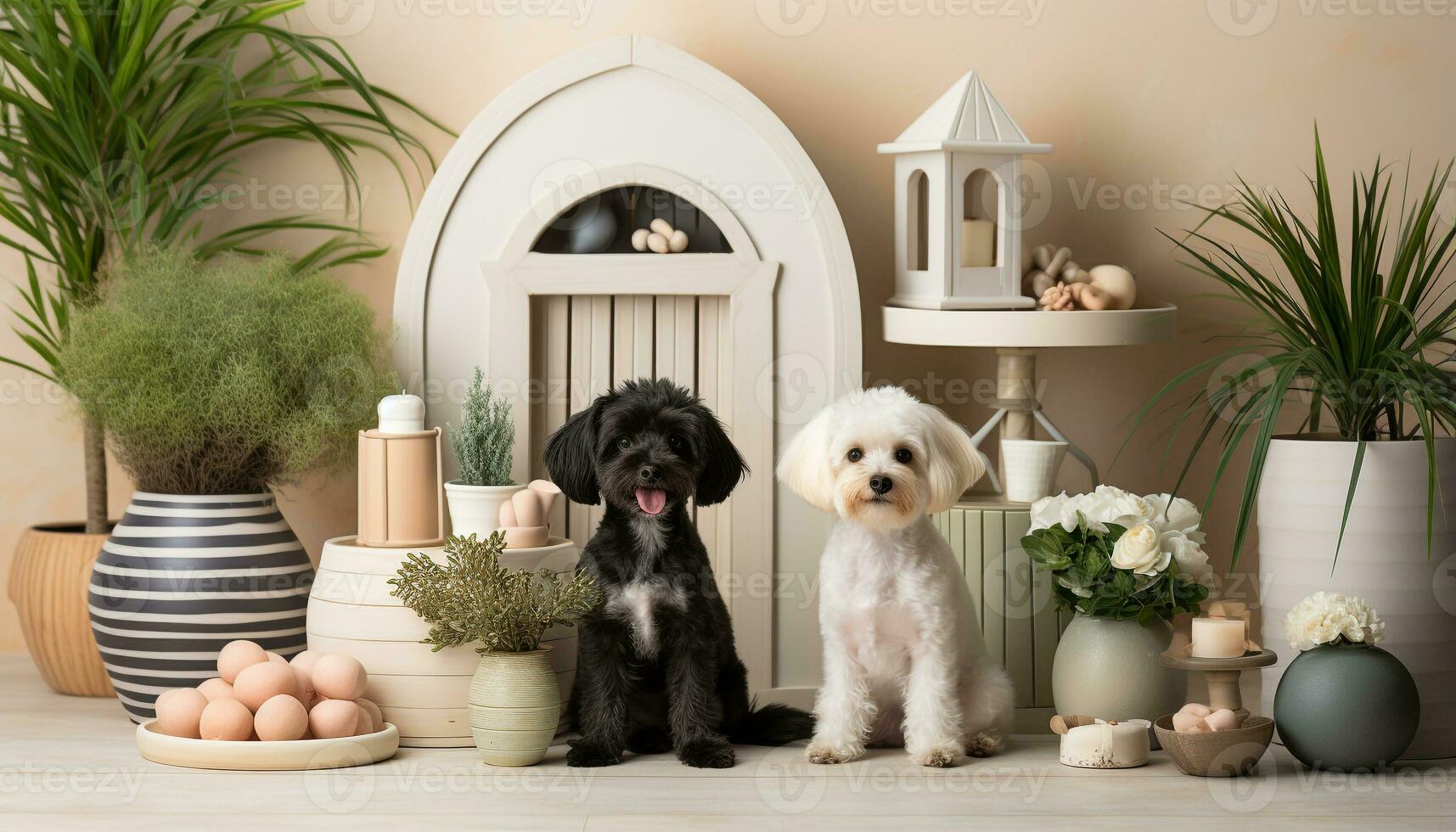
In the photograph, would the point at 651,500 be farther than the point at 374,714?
No

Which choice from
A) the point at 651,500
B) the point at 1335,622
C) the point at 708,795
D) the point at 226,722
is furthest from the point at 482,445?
the point at 1335,622

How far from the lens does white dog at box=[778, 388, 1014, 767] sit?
2508mm

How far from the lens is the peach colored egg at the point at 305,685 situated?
2.61 metres

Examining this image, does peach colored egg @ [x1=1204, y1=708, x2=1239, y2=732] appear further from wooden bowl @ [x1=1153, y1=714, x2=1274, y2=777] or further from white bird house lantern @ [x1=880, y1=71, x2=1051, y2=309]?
white bird house lantern @ [x1=880, y1=71, x2=1051, y2=309]

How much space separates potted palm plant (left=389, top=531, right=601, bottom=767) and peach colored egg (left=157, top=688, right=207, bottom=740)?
45 centimetres

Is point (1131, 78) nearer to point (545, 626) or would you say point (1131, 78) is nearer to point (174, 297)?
point (545, 626)

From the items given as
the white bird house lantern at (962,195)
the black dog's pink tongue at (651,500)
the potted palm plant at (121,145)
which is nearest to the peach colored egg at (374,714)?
the black dog's pink tongue at (651,500)

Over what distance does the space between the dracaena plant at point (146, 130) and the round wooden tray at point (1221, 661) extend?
2.27 metres

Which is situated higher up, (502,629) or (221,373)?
(221,373)

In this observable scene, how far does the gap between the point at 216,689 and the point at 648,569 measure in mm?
908

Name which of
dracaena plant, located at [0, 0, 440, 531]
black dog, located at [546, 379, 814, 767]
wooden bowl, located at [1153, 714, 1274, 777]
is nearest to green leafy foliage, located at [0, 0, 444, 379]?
dracaena plant, located at [0, 0, 440, 531]

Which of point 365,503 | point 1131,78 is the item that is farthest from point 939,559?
point 1131,78

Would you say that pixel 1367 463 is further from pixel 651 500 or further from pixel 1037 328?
pixel 651 500

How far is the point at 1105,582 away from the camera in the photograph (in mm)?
2723
